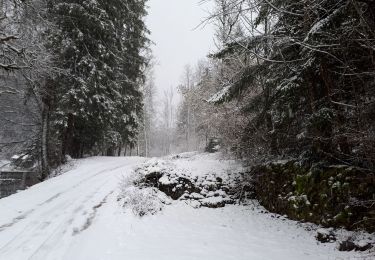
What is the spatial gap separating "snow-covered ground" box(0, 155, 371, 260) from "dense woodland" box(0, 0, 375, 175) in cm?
217

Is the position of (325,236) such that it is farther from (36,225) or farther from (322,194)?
(36,225)

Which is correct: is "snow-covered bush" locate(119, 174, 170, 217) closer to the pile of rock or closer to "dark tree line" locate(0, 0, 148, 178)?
the pile of rock

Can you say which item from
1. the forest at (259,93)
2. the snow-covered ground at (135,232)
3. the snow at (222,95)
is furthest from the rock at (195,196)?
the snow at (222,95)

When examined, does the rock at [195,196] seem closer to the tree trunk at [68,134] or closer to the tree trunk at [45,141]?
the tree trunk at [45,141]

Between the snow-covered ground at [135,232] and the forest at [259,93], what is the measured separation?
40.9 inches

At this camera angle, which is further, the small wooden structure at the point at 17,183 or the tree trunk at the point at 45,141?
the small wooden structure at the point at 17,183

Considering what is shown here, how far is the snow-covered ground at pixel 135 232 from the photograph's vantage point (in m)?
6.75

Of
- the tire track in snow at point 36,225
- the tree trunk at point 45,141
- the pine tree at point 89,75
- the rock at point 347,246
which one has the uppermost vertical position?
the pine tree at point 89,75

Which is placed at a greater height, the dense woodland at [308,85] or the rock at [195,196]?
the dense woodland at [308,85]

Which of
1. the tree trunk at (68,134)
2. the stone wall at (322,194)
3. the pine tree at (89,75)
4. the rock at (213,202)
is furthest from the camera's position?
the tree trunk at (68,134)

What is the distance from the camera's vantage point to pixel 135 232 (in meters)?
8.28

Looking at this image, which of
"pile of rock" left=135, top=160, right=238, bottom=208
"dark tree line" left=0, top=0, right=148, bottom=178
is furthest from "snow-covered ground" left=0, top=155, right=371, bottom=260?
"dark tree line" left=0, top=0, right=148, bottom=178

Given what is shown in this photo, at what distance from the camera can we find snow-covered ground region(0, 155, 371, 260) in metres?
6.75

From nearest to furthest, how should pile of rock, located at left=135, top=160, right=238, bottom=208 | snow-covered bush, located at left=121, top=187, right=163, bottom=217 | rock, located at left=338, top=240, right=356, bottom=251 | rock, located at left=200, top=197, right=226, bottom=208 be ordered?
rock, located at left=338, top=240, right=356, bottom=251, snow-covered bush, located at left=121, top=187, right=163, bottom=217, rock, located at left=200, top=197, right=226, bottom=208, pile of rock, located at left=135, top=160, right=238, bottom=208
